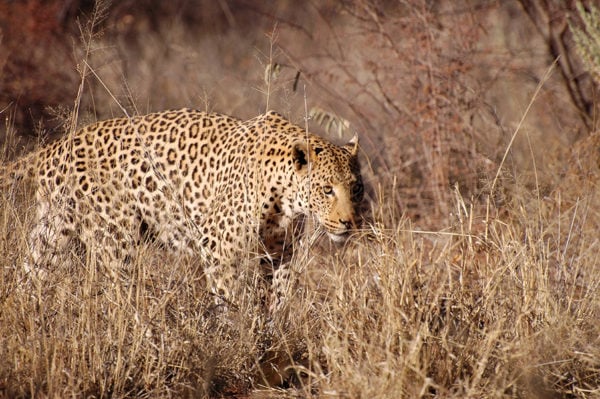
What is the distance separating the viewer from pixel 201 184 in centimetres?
652

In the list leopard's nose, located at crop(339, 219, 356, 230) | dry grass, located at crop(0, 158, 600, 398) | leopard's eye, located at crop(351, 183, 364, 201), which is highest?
leopard's eye, located at crop(351, 183, 364, 201)

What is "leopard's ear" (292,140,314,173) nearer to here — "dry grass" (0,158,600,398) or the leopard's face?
the leopard's face

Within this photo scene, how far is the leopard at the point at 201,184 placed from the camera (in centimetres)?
593

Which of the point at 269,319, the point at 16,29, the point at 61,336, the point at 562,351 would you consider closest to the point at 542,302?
the point at 562,351

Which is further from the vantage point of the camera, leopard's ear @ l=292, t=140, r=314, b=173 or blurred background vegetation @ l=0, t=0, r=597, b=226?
blurred background vegetation @ l=0, t=0, r=597, b=226

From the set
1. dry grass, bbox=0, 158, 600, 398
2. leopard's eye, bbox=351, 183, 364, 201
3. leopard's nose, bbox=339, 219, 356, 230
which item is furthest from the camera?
leopard's eye, bbox=351, 183, 364, 201

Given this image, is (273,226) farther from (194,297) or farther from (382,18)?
(382,18)

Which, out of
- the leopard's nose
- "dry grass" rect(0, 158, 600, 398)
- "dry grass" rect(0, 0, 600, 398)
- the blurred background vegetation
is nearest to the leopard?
the leopard's nose

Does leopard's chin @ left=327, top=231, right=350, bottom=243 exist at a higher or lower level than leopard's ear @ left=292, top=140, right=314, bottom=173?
lower

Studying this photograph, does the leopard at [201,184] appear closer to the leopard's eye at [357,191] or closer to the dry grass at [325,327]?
the leopard's eye at [357,191]

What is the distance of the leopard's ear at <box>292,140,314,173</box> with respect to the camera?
5.96 metres

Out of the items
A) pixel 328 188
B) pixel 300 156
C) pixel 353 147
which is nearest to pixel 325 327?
pixel 328 188

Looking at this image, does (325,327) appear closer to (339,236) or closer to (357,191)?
(339,236)

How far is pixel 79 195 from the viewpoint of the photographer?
21.3 ft
